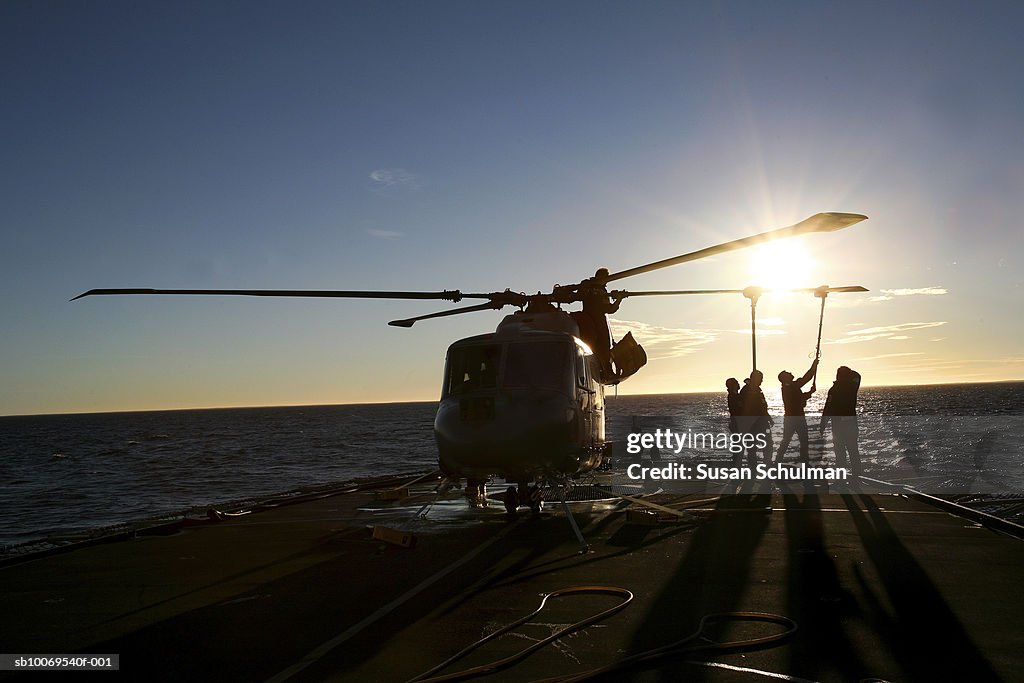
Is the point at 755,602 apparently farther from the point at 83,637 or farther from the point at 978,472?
the point at 978,472

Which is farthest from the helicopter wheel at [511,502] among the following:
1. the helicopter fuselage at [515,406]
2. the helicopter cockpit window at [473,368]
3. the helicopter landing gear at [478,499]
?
the helicopter cockpit window at [473,368]

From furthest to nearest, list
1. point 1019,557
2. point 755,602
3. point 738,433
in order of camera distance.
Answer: point 738,433
point 1019,557
point 755,602

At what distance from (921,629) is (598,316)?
9.61 metres

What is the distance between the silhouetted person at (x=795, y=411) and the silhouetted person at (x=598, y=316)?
5.46m

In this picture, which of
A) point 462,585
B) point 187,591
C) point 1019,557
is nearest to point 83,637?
point 187,591

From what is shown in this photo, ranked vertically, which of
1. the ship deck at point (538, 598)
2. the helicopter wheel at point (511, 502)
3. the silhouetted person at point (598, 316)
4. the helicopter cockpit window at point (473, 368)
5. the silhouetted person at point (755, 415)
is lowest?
the ship deck at point (538, 598)

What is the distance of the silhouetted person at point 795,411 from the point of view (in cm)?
1912

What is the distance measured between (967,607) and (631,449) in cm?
1905

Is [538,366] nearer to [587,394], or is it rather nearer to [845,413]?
[587,394]

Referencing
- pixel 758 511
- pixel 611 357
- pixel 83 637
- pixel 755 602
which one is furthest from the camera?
pixel 611 357

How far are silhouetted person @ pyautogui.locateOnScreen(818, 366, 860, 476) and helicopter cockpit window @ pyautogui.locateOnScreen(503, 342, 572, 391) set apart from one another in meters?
7.36

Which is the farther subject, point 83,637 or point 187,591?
point 187,591

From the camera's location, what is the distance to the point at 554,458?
42.1 feet

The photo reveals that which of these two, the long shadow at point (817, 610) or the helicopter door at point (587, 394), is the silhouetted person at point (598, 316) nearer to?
the helicopter door at point (587, 394)
